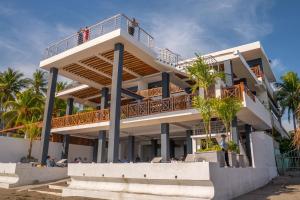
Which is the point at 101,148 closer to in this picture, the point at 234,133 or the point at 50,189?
the point at 50,189

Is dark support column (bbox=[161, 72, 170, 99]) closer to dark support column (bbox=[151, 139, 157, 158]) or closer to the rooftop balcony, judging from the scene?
the rooftop balcony

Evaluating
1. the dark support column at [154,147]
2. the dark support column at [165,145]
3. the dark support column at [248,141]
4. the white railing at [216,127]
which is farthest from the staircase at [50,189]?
the dark support column at [248,141]

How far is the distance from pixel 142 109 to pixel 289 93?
22.0 metres

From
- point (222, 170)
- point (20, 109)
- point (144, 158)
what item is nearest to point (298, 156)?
point (144, 158)

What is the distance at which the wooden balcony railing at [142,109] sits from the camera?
47.3ft

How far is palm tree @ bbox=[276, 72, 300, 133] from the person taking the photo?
2942 cm

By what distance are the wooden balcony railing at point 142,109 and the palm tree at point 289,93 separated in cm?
2025

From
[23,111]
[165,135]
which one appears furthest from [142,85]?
[23,111]

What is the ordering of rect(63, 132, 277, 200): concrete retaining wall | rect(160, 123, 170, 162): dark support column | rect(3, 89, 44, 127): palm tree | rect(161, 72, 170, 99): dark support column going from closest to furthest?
rect(63, 132, 277, 200): concrete retaining wall < rect(160, 123, 170, 162): dark support column < rect(161, 72, 170, 99): dark support column < rect(3, 89, 44, 127): palm tree

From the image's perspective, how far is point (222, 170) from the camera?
8.29m

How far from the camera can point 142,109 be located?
1568cm

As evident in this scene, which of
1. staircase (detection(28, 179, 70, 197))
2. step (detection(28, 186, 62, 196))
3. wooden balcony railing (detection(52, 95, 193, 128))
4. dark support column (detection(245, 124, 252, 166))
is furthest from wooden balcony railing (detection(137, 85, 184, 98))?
step (detection(28, 186, 62, 196))

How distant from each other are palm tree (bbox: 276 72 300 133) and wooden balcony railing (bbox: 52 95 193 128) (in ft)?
66.4

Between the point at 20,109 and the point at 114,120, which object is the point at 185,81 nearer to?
the point at 114,120
